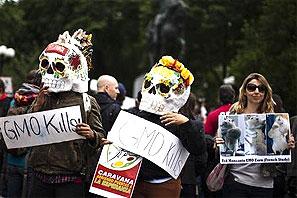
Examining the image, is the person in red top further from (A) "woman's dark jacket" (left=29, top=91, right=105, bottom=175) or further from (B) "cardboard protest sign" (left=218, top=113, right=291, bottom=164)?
(A) "woman's dark jacket" (left=29, top=91, right=105, bottom=175)

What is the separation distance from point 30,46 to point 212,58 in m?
7.92

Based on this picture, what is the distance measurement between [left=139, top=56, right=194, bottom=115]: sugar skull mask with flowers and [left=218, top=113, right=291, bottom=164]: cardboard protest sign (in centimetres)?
48

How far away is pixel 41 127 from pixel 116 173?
0.73m

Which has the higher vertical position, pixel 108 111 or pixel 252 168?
pixel 108 111

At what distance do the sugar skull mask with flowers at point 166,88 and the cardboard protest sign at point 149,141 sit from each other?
138mm

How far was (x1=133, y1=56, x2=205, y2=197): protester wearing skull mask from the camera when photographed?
224 inches

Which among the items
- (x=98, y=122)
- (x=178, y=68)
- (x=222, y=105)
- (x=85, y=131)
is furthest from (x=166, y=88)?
(x=222, y=105)

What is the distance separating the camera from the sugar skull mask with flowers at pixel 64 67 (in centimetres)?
584

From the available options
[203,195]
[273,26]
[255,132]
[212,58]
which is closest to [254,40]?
[273,26]

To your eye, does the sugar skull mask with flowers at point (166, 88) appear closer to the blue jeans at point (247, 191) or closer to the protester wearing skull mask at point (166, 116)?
the protester wearing skull mask at point (166, 116)

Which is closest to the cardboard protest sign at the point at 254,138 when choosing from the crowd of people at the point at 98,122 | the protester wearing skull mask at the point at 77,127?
the crowd of people at the point at 98,122

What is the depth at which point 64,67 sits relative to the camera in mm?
5891

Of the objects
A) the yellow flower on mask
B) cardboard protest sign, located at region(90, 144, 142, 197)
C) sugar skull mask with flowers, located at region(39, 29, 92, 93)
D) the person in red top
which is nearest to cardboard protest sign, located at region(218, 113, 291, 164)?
the yellow flower on mask

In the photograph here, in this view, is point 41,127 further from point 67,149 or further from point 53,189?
point 53,189
